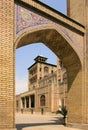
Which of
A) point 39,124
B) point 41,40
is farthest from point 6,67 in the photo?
point 39,124

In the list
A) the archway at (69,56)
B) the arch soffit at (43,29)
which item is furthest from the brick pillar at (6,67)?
the archway at (69,56)

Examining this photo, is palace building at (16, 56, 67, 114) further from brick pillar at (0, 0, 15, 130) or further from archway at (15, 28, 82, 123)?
brick pillar at (0, 0, 15, 130)

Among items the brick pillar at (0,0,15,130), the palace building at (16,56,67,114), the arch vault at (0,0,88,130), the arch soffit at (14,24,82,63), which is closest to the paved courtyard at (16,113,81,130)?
the arch vault at (0,0,88,130)

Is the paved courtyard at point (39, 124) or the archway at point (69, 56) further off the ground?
the archway at point (69, 56)

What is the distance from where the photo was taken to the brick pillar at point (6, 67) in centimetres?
799

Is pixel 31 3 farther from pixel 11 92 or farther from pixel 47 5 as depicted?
pixel 11 92

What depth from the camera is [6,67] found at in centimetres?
827

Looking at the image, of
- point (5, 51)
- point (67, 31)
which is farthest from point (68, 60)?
point (5, 51)

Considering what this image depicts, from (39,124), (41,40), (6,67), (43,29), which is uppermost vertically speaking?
(43,29)

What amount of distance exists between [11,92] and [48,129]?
4445 millimetres

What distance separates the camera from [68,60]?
1327cm

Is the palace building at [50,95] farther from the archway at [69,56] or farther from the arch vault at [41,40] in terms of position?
the arch vault at [41,40]

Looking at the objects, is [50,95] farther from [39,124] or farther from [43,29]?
[43,29]

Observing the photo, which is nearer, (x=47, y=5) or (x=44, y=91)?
(x=47, y=5)
